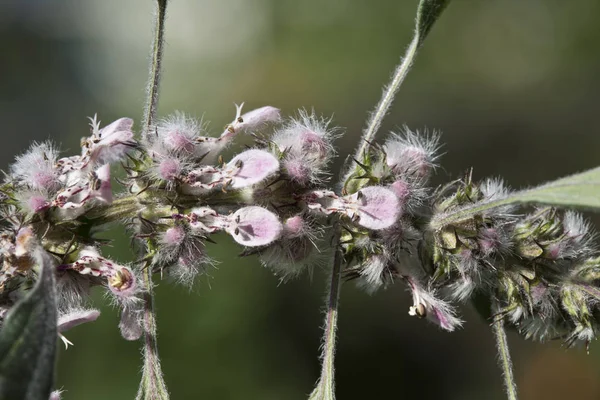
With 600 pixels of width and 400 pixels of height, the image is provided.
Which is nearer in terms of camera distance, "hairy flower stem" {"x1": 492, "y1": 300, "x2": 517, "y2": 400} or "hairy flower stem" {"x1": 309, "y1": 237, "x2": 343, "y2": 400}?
"hairy flower stem" {"x1": 309, "y1": 237, "x2": 343, "y2": 400}

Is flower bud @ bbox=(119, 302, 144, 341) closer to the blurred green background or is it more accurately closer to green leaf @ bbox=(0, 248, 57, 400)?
green leaf @ bbox=(0, 248, 57, 400)

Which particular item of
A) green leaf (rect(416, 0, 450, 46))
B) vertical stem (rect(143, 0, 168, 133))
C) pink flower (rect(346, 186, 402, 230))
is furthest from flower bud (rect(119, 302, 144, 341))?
green leaf (rect(416, 0, 450, 46))

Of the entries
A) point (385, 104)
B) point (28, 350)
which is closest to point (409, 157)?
point (385, 104)

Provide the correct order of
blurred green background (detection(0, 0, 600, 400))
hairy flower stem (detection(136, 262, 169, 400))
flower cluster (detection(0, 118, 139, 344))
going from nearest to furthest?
flower cluster (detection(0, 118, 139, 344))
hairy flower stem (detection(136, 262, 169, 400))
blurred green background (detection(0, 0, 600, 400))

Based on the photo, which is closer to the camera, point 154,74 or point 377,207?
point 377,207

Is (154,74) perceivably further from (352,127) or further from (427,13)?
(352,127)

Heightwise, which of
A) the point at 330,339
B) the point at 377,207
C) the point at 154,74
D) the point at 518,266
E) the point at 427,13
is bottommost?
the point at 518,266
